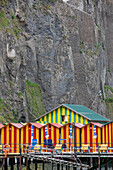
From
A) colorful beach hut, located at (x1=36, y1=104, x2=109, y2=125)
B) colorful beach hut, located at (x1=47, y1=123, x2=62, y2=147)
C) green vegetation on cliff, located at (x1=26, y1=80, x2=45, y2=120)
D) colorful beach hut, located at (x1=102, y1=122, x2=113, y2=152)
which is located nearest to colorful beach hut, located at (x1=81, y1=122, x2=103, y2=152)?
colorful beach hut, located at (x1=102, y1=122, x2=113, y2=152)

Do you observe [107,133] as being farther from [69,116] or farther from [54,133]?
[69,116]

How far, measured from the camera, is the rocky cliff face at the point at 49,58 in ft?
238

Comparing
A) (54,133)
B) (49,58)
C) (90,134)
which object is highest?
(49,58)

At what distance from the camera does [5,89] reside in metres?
69.9

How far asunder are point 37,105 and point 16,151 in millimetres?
30253

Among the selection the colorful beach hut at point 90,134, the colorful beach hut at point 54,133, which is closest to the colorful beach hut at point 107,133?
the colorful beach hut at point 90,134

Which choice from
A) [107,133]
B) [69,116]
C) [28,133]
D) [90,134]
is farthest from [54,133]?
[69,116]

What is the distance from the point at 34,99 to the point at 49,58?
10.6 meters

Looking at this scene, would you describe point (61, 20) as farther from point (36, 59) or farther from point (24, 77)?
point (24, 77)

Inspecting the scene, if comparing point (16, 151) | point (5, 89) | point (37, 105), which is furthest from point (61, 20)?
point (16, 151)

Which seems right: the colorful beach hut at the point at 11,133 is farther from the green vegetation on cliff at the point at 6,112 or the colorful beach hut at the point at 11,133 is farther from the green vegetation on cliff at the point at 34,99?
the green vegetation on cliff at the point at 34,99

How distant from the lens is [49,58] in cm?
8856

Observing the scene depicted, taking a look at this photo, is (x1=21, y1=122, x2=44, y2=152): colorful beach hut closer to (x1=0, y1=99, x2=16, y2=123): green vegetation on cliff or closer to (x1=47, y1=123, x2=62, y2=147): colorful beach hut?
(x1=47, y1=123, x2=62, y2=147): colorful beach hut

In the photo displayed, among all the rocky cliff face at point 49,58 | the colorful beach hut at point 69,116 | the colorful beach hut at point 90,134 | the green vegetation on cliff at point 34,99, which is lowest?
the colorful beach hut at point 90,134
